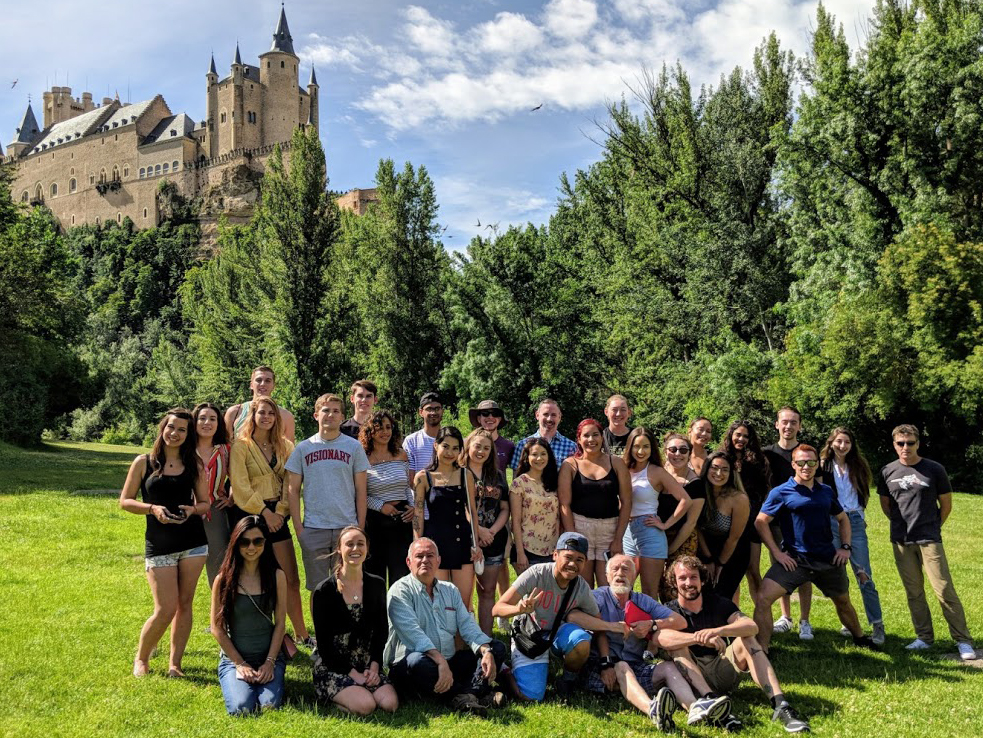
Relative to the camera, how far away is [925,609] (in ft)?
22.2

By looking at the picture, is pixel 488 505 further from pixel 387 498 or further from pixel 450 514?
pixel 387 498

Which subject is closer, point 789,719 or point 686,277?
point 789,719

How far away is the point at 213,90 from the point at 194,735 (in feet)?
296

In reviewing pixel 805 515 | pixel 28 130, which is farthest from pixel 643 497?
pixel 28 130

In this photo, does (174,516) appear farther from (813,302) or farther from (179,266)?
(179,266)

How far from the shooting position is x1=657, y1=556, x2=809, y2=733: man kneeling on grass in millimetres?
5242

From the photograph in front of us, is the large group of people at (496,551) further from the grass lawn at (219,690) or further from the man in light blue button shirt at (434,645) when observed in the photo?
the grass lawn at (219,690)

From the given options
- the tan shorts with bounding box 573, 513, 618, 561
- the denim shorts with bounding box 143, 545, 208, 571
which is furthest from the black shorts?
the denim shorts with bounding box 143, 545, 208, 571

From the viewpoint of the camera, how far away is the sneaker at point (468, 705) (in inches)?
198

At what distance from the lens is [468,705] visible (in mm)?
Answer: 5051

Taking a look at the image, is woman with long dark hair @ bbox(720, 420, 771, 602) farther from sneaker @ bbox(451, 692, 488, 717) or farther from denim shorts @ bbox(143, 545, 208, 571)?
denim shorts @ bbox(143, 545, 208, 571)

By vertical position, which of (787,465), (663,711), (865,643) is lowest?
(865,643)

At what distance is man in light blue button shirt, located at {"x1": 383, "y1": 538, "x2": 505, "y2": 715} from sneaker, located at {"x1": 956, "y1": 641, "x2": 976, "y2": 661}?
4.03 m

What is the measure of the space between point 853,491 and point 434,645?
438cm
